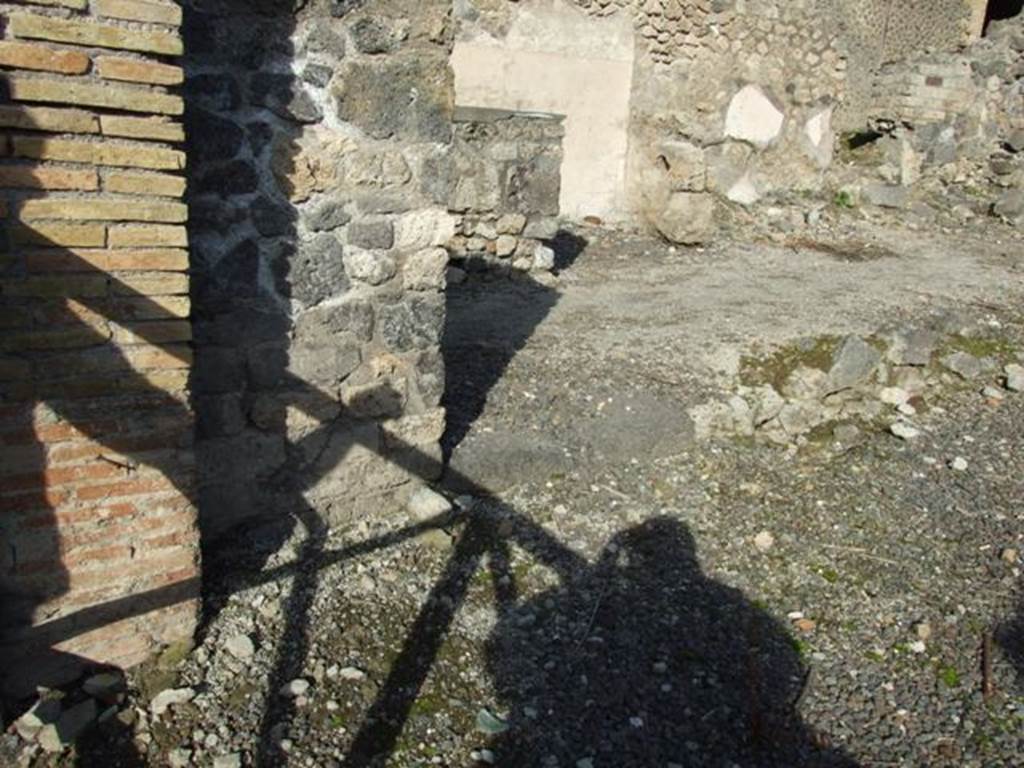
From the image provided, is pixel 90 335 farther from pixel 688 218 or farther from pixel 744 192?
pixel 744 192

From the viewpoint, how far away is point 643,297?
Answer: 649cm

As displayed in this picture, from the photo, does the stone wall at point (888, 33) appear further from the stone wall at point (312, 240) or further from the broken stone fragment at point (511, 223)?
the stone wall at point (312, 240)

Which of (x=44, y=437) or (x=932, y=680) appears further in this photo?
(x=932, y=680)

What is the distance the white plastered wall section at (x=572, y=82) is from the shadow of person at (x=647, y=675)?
5.96 m

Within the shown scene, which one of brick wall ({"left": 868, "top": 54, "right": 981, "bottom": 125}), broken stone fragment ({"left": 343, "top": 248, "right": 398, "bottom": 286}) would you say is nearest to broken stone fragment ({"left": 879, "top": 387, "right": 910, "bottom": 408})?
broken stone fragment ({"left": 343, "top": 248, "right": 398, "bottom": 286})

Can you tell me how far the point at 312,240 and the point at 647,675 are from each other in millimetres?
1840

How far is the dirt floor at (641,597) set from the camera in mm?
2463

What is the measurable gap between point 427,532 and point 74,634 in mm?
1290

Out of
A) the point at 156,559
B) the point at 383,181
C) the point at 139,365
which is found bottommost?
the point at 156,559

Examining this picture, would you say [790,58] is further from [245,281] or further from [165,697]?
[165,697]

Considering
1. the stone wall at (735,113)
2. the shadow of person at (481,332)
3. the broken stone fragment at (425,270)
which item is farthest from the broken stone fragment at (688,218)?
the broken stone fragment at (425,270)

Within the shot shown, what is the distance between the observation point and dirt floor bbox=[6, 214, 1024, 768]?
2463 millimetres

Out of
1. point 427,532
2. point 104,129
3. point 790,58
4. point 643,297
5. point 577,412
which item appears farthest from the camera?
point 790,58

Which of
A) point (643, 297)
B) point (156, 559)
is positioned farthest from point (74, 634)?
point (643, 297)
